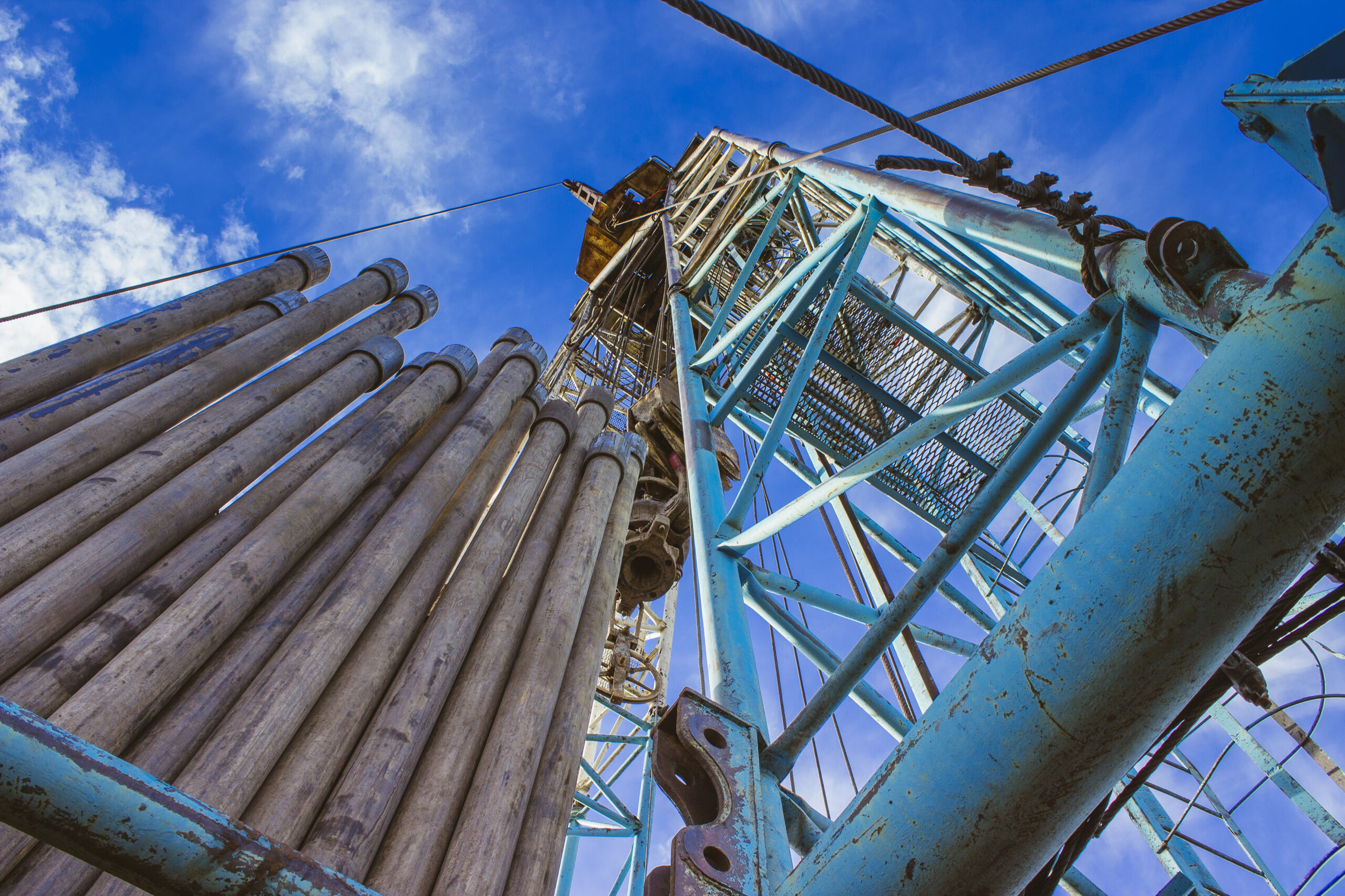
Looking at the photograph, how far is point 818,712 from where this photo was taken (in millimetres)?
2271

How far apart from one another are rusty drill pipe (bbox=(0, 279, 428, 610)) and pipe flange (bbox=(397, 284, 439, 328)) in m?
0.93

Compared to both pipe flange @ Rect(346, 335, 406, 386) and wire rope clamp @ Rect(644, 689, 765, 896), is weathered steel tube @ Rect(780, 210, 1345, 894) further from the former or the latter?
pipe flange @ Rect(346, 335, 406, 386)

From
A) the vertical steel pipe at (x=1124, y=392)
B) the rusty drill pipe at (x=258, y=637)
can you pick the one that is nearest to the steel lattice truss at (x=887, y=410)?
the vertical steel pipe at (x=1124, y=392)

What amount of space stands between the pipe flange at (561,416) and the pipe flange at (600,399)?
583 mm

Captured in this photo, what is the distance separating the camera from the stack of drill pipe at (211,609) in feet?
8.13

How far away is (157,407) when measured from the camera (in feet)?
12.5

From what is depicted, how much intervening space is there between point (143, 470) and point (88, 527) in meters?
0.43

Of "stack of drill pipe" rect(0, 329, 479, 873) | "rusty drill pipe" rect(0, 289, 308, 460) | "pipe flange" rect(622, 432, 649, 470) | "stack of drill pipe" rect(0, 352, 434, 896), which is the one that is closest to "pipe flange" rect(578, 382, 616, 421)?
"pipe flange" rect(622, 432, 649, 470)

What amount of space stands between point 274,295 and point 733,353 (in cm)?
365

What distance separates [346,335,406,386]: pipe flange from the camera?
17.0ft

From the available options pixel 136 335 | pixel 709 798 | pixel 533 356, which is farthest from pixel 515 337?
pixel 709 798

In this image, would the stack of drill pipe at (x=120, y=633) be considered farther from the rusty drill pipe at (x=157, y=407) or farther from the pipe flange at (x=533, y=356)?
the pipe flange at (x=533, y=356)

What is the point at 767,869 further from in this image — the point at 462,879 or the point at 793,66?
the point at 793,66

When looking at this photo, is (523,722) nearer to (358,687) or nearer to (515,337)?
(358,687)
